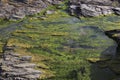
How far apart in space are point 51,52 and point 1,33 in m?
8.87

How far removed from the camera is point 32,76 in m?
21.5

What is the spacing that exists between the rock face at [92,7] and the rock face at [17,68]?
18115mm

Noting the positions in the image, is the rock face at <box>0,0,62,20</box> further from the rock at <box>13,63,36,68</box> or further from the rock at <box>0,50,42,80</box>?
the rock at <box>13,63,36,68</box>

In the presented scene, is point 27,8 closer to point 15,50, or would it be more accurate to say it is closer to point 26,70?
point 15,50

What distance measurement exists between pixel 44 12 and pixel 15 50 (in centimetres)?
1634

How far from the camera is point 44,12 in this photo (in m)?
41.3

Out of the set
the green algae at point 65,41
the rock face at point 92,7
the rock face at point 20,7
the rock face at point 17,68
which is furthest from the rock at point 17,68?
the rock face at point 92,7

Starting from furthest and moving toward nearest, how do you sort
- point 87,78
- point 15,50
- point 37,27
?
point 37,27 → point 15,50 → point 87,78

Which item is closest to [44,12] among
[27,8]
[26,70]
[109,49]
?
[27,8]

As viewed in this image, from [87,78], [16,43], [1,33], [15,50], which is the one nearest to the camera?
[87,78]

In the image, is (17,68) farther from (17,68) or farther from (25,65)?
(25,65)

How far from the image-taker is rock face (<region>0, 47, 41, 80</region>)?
69.9 ft

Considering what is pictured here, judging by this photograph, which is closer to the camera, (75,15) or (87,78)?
(87,78)

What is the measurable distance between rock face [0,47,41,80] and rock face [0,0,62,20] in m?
15.5
